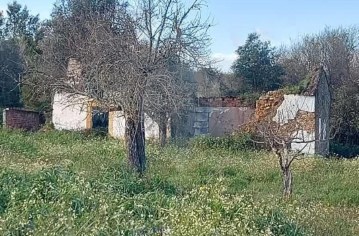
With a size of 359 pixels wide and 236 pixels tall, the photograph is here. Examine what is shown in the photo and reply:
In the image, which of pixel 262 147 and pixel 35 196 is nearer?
pixel 35 196

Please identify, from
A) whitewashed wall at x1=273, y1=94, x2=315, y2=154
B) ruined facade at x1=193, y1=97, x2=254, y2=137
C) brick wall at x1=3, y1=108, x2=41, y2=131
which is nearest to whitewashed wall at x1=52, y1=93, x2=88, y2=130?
brick wall at x1=3, y1=108, x2=41, y2=131

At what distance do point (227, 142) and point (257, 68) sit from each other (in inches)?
405

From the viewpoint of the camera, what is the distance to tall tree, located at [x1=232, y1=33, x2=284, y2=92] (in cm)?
3269

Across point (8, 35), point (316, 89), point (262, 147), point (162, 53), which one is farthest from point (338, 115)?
point (8, 35)

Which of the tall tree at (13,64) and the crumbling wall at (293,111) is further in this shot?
the tall tree at (13,64)

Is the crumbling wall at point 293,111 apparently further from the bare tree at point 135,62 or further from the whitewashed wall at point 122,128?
the bare tree at point 135,62

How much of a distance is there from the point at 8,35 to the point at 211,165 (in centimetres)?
3276

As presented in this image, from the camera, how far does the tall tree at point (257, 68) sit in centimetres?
3269

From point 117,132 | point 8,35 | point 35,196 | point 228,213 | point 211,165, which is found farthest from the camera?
point 8,35

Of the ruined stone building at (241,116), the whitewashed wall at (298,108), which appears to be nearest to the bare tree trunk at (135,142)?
the ruined stone building at (241,116)

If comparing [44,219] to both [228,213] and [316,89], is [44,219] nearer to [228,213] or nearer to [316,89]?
[228,213]

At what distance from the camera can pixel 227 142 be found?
23.5 metres

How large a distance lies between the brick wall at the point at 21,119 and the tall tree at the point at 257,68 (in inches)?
445

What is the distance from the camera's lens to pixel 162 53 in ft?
46.5
